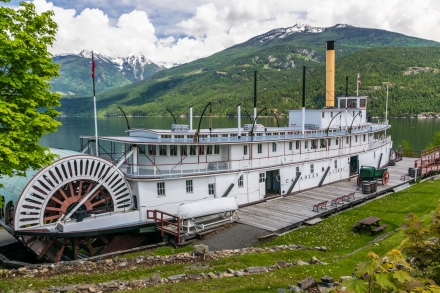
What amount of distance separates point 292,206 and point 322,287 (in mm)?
15539

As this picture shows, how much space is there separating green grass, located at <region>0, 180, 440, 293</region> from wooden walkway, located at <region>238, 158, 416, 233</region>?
2.85 ft

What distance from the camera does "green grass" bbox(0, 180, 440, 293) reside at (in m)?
12.2

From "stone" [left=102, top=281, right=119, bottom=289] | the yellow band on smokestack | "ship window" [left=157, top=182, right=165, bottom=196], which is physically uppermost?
the yellow band on smokestack

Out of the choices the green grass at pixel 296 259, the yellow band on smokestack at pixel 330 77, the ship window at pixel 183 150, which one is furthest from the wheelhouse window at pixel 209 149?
the yellow band on smokestack at pixel 330 77

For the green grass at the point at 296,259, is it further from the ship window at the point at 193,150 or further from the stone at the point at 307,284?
the ship window at the point at 193,150

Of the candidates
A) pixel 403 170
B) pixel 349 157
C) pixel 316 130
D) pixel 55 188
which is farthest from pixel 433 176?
pixel 55 188

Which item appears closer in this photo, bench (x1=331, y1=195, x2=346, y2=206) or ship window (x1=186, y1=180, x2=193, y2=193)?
ship window (x1=186, y1=180, x2=193, y2=193)

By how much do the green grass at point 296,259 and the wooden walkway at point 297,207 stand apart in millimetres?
869

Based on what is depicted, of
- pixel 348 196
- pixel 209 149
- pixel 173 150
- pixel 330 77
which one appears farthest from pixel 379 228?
pixel 330 77

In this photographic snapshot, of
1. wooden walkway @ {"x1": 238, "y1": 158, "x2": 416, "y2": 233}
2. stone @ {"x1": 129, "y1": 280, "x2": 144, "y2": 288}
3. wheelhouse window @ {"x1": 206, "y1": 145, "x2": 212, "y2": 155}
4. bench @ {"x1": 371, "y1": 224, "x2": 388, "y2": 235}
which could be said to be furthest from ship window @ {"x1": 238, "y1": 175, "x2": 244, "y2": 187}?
stone @ {"x1": 129, "y1": 280, "x2": 144, "y2": 288}

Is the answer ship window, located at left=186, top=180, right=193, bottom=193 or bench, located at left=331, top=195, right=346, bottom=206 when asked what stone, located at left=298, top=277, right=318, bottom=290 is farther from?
bench, located at left=331, top=195, right=346, bottom=206

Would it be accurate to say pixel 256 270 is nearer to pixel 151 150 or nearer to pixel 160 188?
pixel 160 188

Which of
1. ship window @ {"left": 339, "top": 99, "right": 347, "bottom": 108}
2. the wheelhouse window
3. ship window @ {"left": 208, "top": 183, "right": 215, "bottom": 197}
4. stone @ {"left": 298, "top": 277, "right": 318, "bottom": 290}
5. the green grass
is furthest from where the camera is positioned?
ship window @ {"left": 339, "top": 99, "right": 347, "bottom": 108}

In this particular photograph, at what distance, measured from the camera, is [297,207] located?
84.0ft
